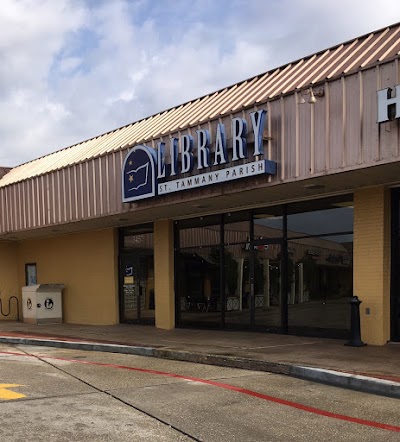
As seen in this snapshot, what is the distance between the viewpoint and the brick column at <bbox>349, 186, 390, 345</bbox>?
10.5m

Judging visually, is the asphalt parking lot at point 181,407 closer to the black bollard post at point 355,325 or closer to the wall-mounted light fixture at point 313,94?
the black bollard post at point 355,325

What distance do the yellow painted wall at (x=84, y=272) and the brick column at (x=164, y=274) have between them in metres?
2.21

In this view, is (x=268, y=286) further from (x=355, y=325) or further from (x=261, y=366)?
(x=261, y=366)

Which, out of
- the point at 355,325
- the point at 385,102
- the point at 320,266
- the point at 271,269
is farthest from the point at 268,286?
the point at 385,102

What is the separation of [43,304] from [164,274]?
5.67 m

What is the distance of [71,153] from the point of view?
1931 cm

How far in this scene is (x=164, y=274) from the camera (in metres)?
15.4

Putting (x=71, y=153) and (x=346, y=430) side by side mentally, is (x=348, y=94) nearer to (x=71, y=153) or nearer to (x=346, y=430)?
(x=346, y=430)

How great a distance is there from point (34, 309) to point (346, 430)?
1507 cm

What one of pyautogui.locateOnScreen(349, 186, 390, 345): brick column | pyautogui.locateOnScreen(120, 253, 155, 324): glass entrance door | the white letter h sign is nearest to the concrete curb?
pyautogui.locateOnScreen(349, 186, 390, 345): brick column

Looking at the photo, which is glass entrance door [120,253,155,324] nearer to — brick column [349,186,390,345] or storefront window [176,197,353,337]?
storefront window [176,197,353,337]

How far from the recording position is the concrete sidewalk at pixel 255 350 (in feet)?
25.2

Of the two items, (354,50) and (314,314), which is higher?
(354,50)

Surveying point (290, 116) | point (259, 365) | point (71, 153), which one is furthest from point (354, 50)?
point (71, 153)
